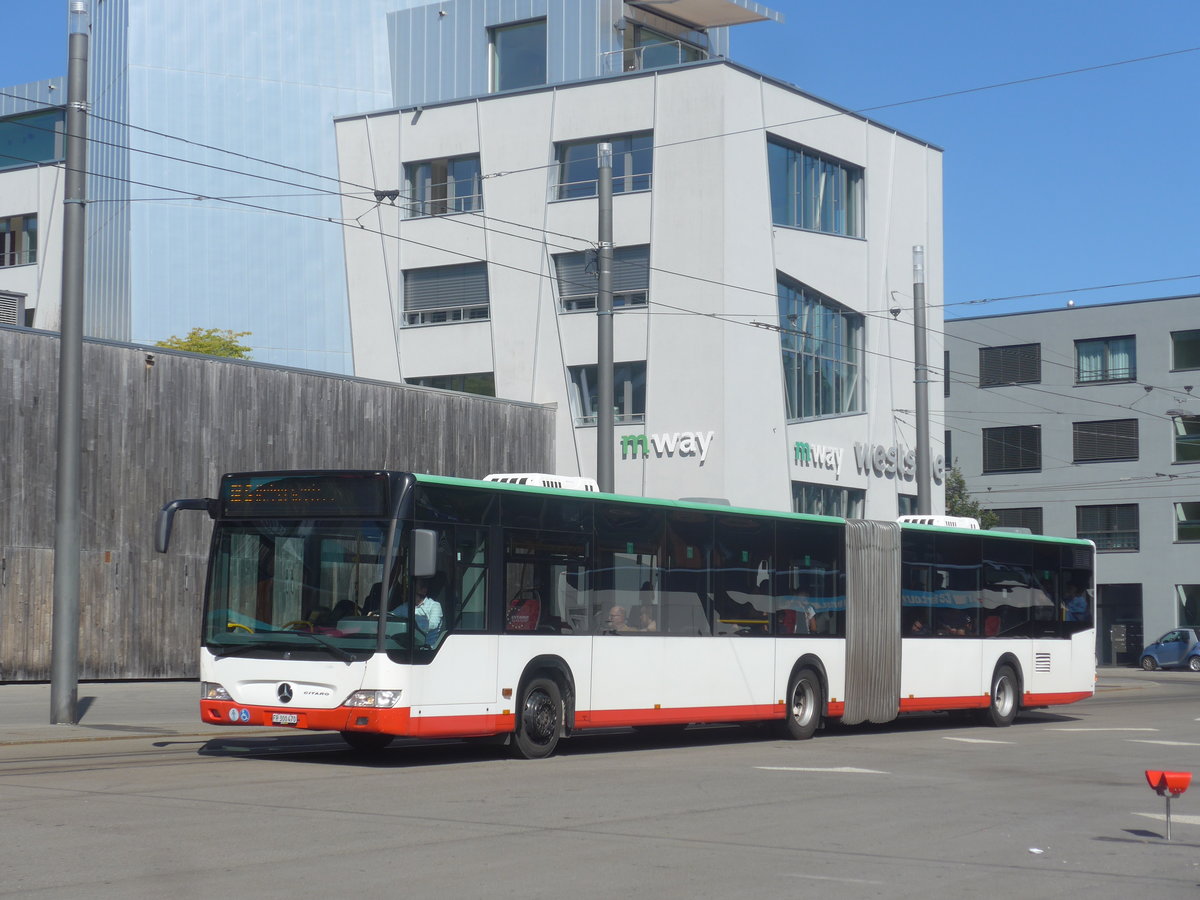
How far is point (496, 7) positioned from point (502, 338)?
9.81 m

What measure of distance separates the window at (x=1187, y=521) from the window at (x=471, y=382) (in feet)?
110

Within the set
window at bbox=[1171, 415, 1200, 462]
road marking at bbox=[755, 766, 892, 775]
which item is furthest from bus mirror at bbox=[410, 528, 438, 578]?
window at bbox=[1171, 415, 1200, 462]

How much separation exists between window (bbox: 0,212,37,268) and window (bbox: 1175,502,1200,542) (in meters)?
43.1

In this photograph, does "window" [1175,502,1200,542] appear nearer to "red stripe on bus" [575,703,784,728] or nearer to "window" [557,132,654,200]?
"window" [557,132,654,200]

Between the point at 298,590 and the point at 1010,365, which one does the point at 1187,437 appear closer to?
the point at 1010,365

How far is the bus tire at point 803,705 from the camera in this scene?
19.6 meters

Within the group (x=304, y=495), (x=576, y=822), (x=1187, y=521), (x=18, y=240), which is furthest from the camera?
(x=1187, y=521)

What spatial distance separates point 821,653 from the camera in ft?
66.2

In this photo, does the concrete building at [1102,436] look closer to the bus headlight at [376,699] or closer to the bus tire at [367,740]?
the bus tire at [367,740]

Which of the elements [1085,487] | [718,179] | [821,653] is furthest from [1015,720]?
[1085,487]

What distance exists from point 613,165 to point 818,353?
7119 millimetres

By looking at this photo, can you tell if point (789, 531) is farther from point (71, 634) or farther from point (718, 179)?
point (718, 179)

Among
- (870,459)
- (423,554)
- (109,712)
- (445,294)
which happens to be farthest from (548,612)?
(870,459)

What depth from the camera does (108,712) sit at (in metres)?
20.6
